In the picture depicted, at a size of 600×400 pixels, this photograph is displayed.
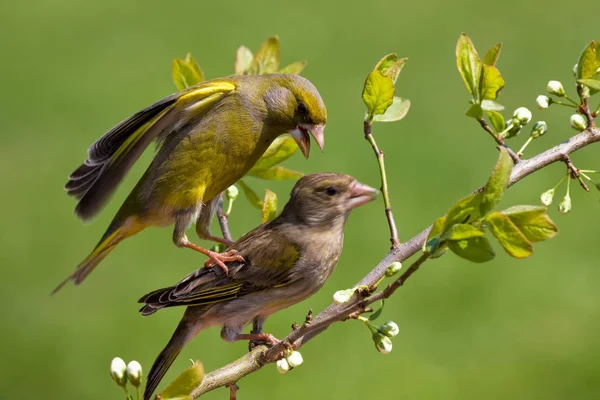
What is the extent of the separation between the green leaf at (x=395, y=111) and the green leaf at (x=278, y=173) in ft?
2.04

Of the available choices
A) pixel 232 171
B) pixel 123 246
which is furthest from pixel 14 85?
pixel 232 171

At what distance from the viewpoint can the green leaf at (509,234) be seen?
222 centimetres

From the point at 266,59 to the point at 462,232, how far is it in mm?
1808

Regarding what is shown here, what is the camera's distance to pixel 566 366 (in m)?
8.13

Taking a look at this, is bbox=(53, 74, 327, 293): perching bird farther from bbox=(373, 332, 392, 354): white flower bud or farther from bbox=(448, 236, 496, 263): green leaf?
bbox=(448, 236, 496, 263): green leaf

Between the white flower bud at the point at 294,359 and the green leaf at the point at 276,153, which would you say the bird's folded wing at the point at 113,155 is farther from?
the white flower bud at the point at 294,359

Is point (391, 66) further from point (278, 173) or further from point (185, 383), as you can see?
point (185, 383)

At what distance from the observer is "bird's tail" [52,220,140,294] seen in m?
3.71

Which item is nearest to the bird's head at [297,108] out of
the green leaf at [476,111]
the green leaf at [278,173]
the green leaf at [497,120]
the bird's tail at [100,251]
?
the green leaf at [278,173]

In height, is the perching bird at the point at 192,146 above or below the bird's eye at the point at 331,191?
above

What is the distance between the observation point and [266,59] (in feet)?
12.5

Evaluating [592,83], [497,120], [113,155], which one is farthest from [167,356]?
[592,83]

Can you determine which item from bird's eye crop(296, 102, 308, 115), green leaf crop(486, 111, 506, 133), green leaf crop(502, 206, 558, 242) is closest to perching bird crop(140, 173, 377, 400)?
bird's eye crop(296, 102, 308, 115)

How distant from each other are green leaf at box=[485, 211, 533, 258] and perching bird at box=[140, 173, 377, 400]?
3.50 feet
